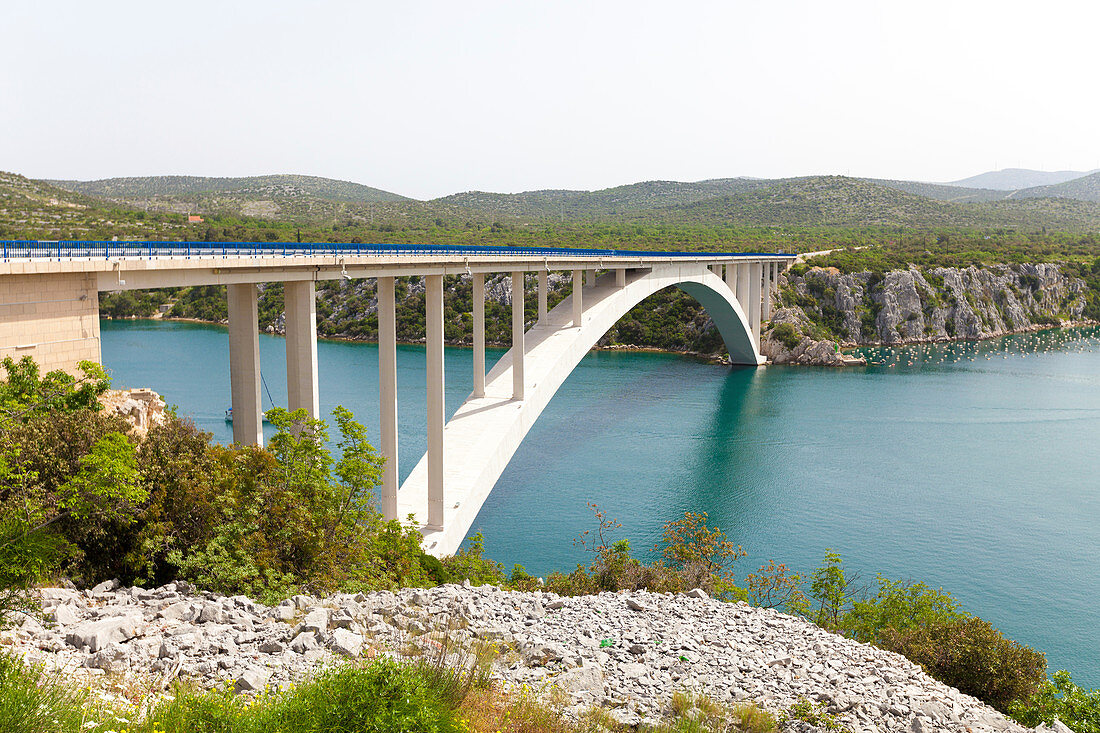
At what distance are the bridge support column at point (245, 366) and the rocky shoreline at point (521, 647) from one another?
15.0 ft

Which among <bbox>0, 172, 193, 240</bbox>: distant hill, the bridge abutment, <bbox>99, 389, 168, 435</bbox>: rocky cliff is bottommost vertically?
<bbox>99, 389, 168, 435</bbox>: rocky cliff

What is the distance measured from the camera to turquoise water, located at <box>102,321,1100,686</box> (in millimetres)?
19875

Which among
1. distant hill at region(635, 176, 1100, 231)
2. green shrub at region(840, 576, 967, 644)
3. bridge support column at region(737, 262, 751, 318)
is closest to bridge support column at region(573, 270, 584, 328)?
green shrub at region(840, 576, 967, 644)

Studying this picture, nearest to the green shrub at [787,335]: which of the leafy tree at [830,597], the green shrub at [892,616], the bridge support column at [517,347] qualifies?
the bridge support column at [517,347]

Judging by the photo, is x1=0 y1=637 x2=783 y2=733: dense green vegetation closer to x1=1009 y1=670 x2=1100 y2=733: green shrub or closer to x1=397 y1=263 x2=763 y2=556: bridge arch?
x1=1009 y1=670 x2=1100 y2=733: green shrub

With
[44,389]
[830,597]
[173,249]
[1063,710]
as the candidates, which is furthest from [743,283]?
[44,389]

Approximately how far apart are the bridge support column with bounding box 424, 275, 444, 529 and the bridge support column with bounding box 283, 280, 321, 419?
14.3ft

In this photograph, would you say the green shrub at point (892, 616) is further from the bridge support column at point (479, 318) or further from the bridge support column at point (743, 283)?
the bridge support column at point (743, 283)

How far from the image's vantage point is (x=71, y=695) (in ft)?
16.8

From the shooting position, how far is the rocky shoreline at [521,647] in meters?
6.46

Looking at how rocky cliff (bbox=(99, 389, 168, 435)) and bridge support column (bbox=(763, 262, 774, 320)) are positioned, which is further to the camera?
bridge support column (bbox=(763, 262, 774, 320))

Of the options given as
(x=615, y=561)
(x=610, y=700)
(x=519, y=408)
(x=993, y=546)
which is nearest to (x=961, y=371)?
(x=993, y=546)

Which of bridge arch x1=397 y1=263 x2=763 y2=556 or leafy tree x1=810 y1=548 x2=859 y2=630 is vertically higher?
bridge arch x1=397 y1=263 x2=763 y2=556

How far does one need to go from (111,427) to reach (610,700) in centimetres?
622
